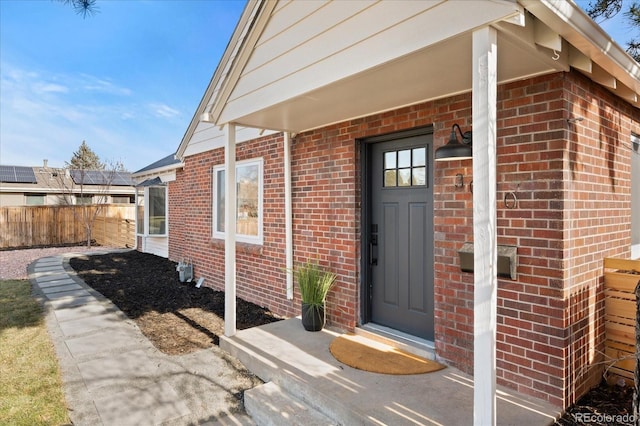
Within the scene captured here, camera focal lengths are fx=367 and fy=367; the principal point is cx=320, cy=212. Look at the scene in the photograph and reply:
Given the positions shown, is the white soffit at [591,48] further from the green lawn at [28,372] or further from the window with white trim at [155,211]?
the window with white trim at [155,211]

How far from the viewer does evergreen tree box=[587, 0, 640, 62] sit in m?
5.57

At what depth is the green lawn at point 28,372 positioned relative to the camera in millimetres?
3037

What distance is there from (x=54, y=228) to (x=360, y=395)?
60.2 feet

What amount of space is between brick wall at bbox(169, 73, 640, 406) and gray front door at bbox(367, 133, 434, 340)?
0.71ft

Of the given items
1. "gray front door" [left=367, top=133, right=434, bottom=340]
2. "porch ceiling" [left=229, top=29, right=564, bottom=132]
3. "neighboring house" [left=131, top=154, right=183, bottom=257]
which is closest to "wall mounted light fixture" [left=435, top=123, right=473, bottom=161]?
"porch ceiling" [left=229, top=29, right=564, bottom=132]

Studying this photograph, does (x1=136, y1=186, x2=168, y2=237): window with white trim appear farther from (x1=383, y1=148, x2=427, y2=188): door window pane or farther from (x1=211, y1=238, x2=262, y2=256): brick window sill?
(x1=383, y1=148, x2=427, y2=188): door window pane

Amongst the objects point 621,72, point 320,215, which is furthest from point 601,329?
point 320,215

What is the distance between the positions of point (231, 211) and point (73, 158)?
1605 inches

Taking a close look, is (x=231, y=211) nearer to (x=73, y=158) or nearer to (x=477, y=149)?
(x=477, y=149)

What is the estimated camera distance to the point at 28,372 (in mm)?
3783

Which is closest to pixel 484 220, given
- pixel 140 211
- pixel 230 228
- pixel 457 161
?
pixel 457 161

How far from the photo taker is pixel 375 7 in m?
2.41

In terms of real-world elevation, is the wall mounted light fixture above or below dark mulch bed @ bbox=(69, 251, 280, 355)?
above

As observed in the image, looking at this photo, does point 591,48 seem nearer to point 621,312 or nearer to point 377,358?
point 621,312
